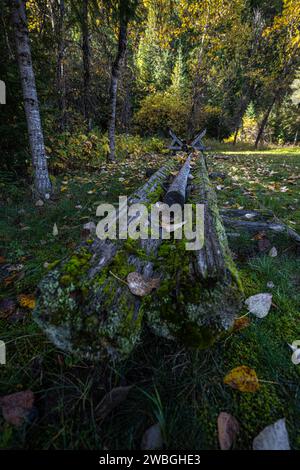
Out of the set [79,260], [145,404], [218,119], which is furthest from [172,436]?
[218,119]

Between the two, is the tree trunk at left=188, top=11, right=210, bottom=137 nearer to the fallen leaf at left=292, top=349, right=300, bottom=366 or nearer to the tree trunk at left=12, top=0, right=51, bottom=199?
the tree trunk at left=12, top=0, right=51, bottom=199

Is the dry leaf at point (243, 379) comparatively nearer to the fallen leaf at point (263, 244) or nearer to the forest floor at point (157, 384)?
the forest floor at point (157, 384)

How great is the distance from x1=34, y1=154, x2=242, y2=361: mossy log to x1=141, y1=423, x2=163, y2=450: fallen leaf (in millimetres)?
291

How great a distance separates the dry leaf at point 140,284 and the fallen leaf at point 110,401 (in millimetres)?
414

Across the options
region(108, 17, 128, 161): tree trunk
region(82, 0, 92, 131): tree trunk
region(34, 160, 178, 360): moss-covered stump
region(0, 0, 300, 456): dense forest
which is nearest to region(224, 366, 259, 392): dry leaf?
region(0, 0, 300, 456): dense forest

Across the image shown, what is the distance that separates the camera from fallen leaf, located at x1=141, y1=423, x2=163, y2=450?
2.92 ft

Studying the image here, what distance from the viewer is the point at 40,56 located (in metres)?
4.25

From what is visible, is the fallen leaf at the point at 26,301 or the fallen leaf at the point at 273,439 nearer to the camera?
the fallen leaf at the point at 273,439

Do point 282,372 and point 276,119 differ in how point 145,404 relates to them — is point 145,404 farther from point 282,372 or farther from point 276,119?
point 276,119

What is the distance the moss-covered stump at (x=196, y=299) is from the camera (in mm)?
1052

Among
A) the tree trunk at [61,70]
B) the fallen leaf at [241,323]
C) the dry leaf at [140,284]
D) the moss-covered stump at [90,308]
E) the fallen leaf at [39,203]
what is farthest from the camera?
the tree trunk at [61,70]

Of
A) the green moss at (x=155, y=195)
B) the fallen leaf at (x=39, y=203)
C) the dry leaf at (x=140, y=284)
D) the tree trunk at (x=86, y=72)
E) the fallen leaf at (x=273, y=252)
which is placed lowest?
the fallen leaf at (x=273, y=252)

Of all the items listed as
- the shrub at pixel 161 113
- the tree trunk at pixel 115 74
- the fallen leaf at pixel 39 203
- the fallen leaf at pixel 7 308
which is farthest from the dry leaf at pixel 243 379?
the shrub at pixel 161 113
